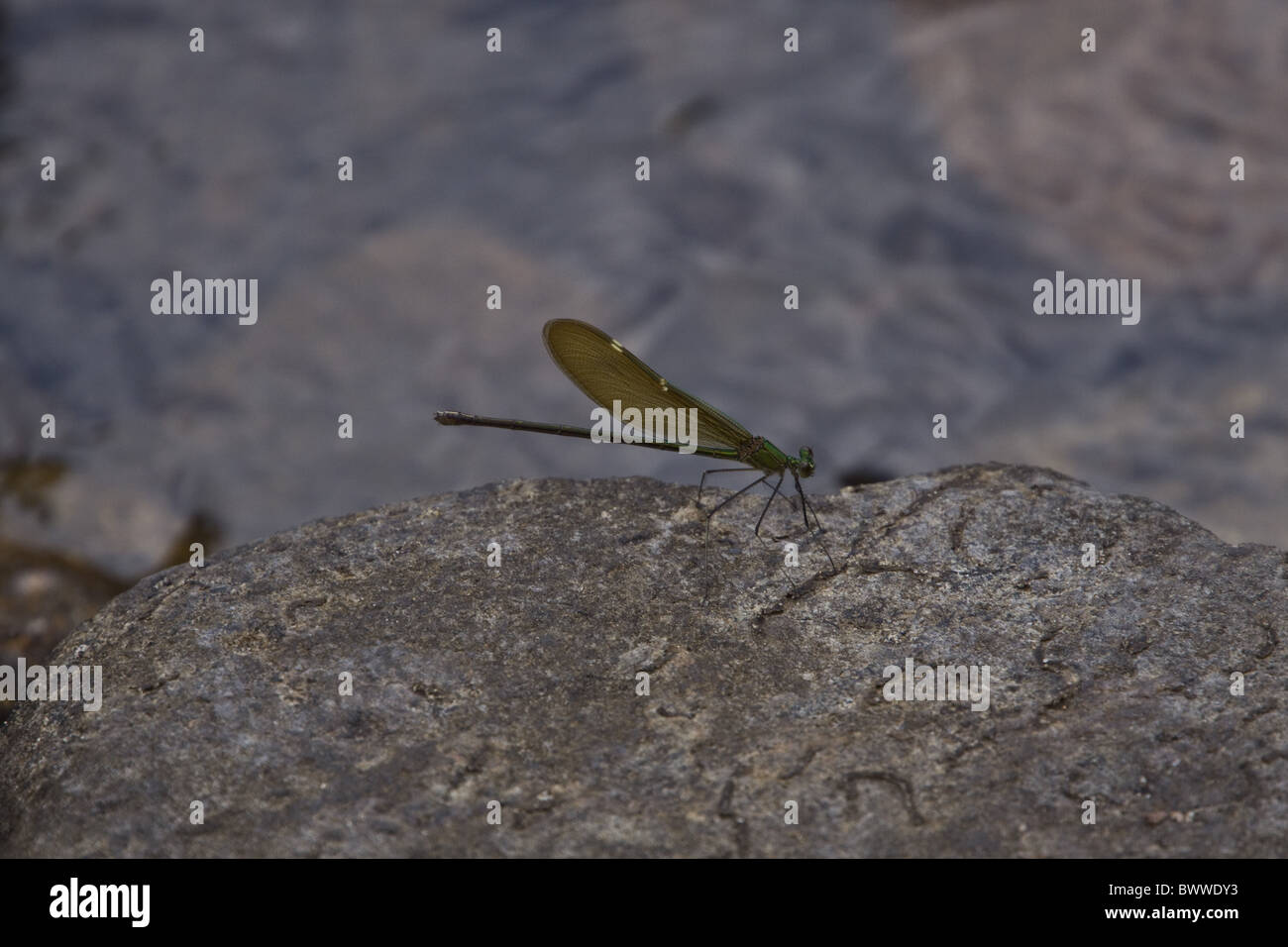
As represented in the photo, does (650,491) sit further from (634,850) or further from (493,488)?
(634,850)

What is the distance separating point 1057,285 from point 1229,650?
11.8ft

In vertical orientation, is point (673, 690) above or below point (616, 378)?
below

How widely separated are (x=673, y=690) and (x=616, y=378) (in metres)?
1.18

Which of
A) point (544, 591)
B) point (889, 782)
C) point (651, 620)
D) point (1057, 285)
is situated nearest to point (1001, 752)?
point (889, 782)

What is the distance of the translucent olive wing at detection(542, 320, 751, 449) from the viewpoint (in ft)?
13.8

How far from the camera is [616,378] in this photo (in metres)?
4.27

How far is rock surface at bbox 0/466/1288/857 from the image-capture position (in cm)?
315

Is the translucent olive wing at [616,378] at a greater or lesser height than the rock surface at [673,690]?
greater

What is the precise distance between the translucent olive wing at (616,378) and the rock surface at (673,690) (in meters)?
0.28

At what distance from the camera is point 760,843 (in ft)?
10.2

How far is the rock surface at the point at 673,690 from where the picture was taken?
10.3 ft

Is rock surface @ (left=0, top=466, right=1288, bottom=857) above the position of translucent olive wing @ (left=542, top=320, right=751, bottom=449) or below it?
below

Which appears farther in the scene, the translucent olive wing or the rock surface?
the translucent olive wing

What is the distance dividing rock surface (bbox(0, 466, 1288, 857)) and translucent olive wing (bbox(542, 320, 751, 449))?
0.28 metres
